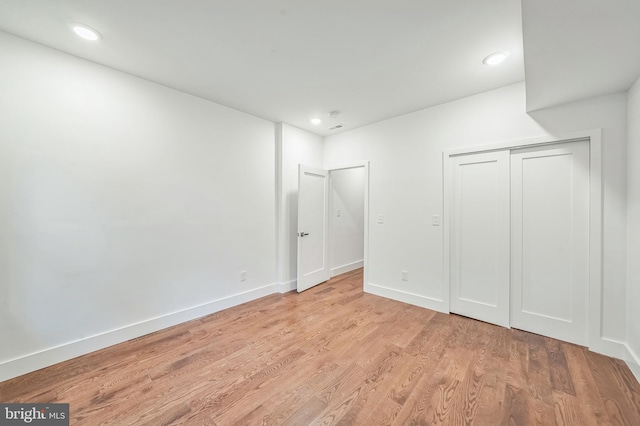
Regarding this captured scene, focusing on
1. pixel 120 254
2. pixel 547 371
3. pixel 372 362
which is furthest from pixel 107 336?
pixel 547 371

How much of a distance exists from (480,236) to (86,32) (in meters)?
4.14

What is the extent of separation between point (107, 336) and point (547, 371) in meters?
3.86

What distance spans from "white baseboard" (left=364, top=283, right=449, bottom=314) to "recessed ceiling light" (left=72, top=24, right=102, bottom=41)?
4.01 metres

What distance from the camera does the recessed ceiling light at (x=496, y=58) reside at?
6.84 feet

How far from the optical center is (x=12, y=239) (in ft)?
6.27

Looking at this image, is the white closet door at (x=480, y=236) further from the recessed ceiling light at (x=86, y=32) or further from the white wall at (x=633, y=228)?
the recessed ceiling light at (x=86, y=32)

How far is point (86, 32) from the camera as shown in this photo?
187 centimetres

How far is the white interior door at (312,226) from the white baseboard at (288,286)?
0.19 m

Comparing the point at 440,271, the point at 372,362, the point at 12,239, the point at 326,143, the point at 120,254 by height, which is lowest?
the point at 372,362

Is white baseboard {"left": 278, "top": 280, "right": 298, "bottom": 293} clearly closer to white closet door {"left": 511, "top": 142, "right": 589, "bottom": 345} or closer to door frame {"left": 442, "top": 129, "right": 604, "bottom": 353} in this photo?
white closet door {"left": 511, "top": 142, "right": 589, "bottom": 345}

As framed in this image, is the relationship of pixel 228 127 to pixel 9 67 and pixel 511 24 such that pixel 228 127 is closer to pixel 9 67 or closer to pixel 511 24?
pixel 9 67

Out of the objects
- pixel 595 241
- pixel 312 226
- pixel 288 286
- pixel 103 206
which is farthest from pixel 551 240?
pixel 103 206

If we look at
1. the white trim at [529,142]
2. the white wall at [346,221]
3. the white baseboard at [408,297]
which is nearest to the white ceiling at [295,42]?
the white trim at [529,142]

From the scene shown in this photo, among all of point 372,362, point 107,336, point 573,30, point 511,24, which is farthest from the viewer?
point 107,336
